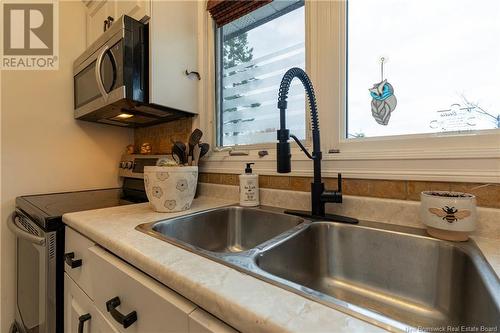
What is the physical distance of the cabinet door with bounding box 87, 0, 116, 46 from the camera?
4.79 ft

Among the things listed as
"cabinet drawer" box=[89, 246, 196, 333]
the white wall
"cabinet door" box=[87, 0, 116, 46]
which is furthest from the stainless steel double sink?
"cabinet door" box=[87, 0, 116, 46]

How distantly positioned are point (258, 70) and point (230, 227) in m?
0.83

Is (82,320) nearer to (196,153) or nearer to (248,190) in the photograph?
(248,190)

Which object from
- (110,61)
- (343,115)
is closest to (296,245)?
(343,115)

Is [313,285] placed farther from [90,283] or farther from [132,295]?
[90,283]

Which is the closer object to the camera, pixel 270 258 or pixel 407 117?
pixel 270 258

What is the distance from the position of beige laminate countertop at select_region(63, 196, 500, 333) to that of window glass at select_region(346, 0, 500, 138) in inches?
15.9

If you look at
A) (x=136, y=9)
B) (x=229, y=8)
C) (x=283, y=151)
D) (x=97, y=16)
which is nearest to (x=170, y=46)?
(x=136, y=9)

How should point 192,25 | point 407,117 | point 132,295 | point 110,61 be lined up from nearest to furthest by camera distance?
1. point 132,295
2. point 407,117
3. point 110,61
4. point 192,25

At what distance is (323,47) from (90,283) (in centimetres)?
118

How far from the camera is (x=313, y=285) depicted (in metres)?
0.71

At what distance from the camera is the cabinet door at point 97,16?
1.46 m

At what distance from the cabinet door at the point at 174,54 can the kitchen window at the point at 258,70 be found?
159 mm

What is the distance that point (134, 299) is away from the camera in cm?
52
